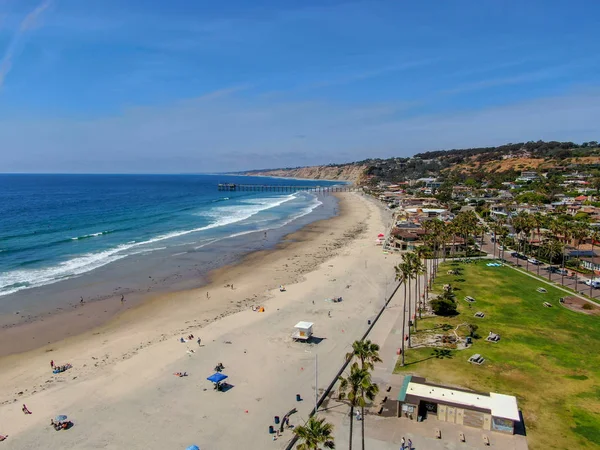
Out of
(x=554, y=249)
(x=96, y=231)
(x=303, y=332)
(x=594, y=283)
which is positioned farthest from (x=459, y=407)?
(x=96, y=231)

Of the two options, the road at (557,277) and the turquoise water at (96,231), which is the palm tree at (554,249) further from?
the turquoise water at (96,231)

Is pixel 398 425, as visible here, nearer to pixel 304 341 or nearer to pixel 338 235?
pixel 304 341

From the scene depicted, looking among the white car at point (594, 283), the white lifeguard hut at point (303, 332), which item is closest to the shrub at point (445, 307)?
the white lifeguard hut at point (303, 332)

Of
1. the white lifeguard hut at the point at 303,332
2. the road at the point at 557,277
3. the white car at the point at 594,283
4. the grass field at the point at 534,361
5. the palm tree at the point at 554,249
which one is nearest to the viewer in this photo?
the grass field at the point at 534,361

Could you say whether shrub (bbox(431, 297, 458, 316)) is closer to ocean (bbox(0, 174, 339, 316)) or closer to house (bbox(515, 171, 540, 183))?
ocean (bbox(0, 174, 339, 316))

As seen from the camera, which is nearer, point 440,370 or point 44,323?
point 440,370

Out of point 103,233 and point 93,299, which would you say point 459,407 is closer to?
point 93,299

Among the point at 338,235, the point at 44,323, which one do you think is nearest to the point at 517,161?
the point at 338,235

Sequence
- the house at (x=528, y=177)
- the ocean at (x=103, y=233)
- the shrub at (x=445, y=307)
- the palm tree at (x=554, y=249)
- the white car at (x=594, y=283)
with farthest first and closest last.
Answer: the house at (x=528, y=177) → the ocean at (x=103, y=233) → the palm tree at (x=554, y=249) → the white car at (x=594, y=283) → the shrub at (x=445, y=307)
